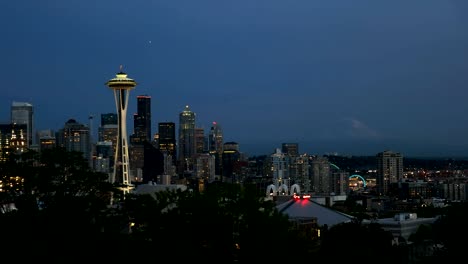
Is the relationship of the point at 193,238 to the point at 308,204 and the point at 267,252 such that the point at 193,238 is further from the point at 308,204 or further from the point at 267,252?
the point at 308,204

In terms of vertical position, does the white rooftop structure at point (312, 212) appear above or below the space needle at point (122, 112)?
below

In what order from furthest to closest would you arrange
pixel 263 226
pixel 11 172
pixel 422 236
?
pixel 422 236 < pixel 263 226 < pixel 11 172

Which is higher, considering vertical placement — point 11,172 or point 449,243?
point 11,172

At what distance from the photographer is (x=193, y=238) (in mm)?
27938

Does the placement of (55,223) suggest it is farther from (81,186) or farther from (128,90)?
(128,90)

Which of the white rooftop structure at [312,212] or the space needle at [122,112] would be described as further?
the space needle at [122,112]

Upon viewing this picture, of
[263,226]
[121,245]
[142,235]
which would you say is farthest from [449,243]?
[121,245]

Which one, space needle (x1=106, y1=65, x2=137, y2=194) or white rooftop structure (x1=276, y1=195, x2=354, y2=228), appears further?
space needle (x1=106, y1=65, x2=137, y2=194)

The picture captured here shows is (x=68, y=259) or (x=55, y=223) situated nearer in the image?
(x=68, y=259)

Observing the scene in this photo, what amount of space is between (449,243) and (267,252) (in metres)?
17.8

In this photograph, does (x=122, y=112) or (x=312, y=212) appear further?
(x=122, y=112)

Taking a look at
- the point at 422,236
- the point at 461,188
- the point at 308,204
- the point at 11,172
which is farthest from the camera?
the point at 461,188

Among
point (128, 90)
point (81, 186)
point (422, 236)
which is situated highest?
point (128, 90)

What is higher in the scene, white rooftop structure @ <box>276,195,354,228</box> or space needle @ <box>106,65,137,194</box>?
space needle @ <box>106,65,137,194</box>
